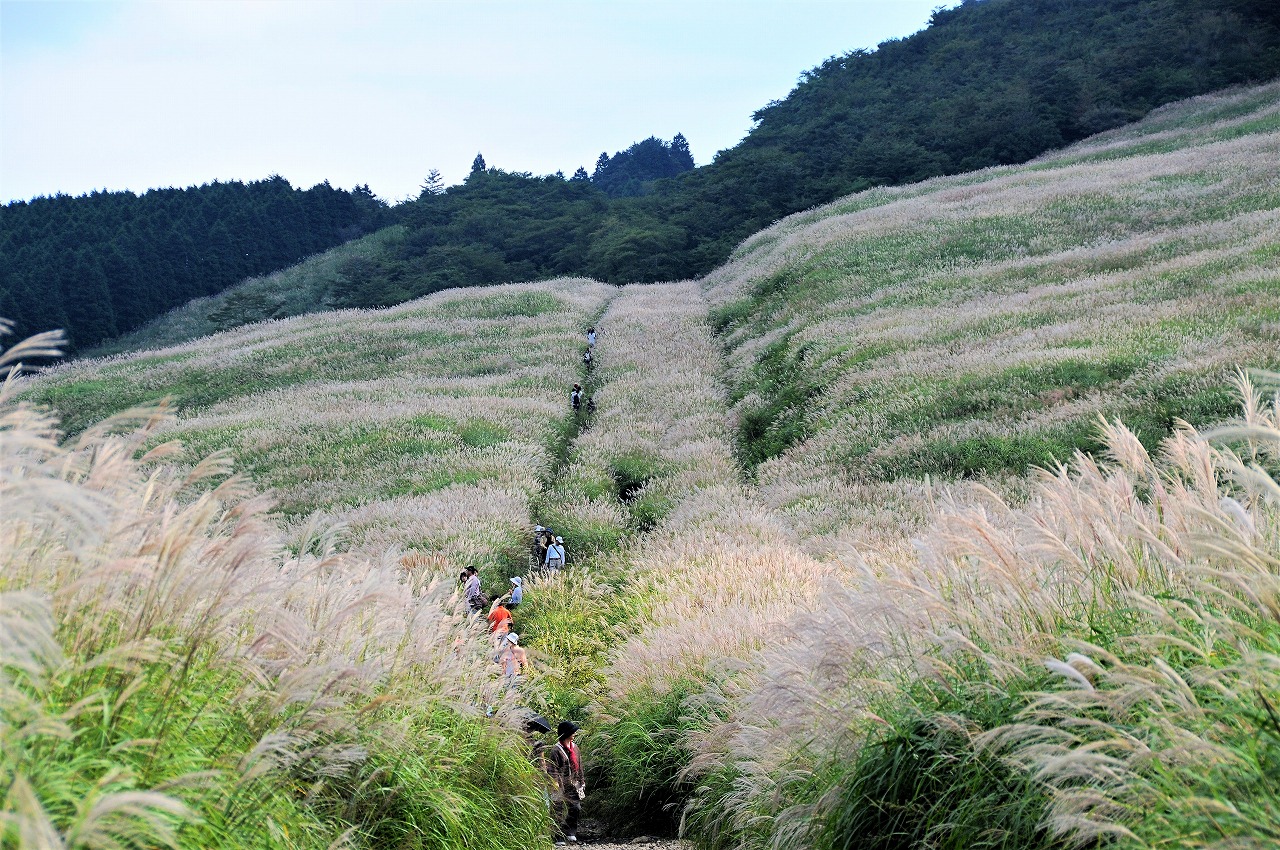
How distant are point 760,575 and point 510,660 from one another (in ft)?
8.65

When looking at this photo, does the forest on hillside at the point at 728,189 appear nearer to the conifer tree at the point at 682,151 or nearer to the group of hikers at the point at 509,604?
the group of hikers at the point at 509,604

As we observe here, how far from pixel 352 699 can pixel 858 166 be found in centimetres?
6035

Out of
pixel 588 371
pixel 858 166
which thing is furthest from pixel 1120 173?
pixel 858 166

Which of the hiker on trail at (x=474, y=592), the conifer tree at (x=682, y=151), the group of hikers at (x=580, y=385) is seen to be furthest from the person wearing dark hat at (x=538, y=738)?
the conifer tree at (x=682, y=151)

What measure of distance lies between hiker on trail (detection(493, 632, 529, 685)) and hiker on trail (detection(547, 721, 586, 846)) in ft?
2.29

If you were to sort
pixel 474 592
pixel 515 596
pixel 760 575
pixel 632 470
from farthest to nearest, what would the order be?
pixel 632 470 → pixel 515 596 → pixel 474 592 → pixel 760 575

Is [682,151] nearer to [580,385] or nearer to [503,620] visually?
[580,385]

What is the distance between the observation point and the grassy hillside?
3.39 m

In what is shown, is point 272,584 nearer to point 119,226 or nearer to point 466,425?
point 466,425

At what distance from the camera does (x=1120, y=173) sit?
37.0 meters

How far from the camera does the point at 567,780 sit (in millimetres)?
8281

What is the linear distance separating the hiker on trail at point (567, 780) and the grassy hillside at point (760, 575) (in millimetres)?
408

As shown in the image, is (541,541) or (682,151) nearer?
(541,541)

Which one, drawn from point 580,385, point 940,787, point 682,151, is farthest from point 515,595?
point 682,151
